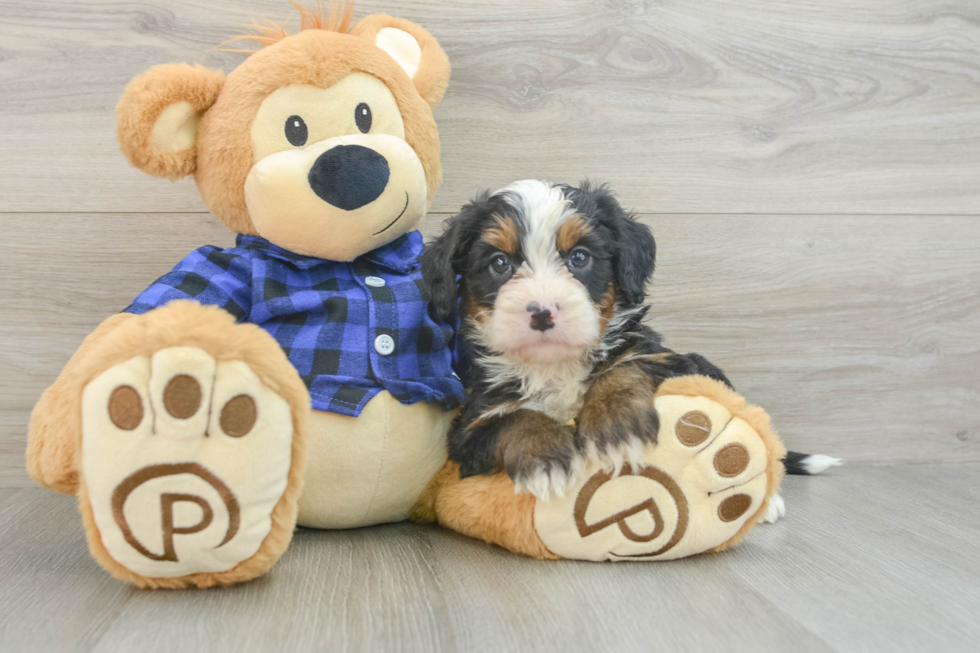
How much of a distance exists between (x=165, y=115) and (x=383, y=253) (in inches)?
19.5

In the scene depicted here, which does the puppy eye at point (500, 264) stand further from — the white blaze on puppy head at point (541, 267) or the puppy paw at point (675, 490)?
the puppy paw at point (675, 490)

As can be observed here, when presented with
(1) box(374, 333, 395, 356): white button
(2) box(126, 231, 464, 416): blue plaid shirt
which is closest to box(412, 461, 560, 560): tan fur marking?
(2) box(126, 231, 464, 416): blue plaid shirt

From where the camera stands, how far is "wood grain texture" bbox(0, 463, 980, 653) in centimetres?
101

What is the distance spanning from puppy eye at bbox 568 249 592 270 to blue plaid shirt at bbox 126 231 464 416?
0.33m

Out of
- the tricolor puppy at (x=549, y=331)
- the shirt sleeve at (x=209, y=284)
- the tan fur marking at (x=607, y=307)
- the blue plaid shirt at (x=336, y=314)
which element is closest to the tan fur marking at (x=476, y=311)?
the tricolor puppy at (x=549, y=331)

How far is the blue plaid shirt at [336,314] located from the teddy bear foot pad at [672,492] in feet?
1.19

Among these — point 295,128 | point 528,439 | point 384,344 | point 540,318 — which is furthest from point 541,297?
point 295,128

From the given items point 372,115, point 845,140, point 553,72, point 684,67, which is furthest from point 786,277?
point 372,115

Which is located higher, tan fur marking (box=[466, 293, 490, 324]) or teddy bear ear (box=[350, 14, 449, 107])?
teddy bear ear (box=[350, 14, 449, 107])

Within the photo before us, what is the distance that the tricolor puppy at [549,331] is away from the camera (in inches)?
49.1

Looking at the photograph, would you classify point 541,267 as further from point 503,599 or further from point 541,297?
point 503,599

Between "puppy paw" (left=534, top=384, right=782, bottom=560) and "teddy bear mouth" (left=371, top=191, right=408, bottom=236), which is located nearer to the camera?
"puppy paw" (left=534, top=384, right=782, bottom=560)

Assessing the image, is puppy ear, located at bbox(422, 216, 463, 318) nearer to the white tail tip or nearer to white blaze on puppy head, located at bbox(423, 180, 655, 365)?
white blaze on puppy head, located at bbox(423, 180, 655, 365)

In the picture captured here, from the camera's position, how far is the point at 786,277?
210cm
